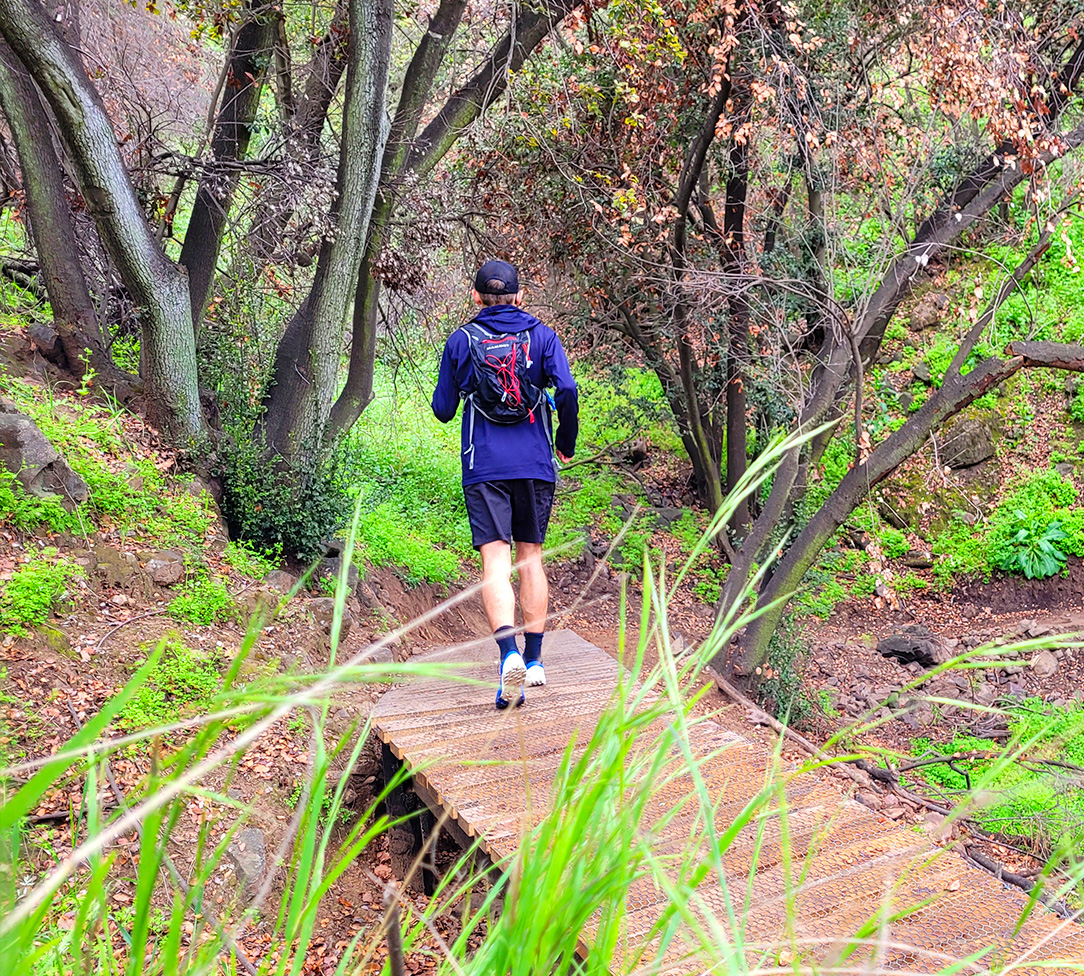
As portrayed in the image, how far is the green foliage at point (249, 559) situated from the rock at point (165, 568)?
42 centimetres

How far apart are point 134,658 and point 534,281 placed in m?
5.79

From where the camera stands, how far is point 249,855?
388cm

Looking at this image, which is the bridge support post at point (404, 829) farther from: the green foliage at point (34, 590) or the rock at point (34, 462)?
the rock at point (34, 462)

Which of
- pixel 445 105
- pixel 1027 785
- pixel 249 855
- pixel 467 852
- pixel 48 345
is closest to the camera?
pixel 467 852

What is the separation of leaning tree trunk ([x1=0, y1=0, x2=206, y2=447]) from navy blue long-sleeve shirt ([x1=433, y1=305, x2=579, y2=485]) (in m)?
2.54

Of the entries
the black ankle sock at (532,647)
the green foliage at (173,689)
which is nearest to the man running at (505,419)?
the black ankle sock at (532,647)

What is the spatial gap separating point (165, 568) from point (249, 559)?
0.78 meters

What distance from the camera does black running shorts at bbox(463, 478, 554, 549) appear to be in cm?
438

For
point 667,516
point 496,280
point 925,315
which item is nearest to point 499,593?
point 496,280

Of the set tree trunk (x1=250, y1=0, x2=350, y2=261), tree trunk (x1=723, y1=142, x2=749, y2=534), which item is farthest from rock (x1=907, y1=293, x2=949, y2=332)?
tree trunk (x1=250, y1=0, x2=350, y2=261)

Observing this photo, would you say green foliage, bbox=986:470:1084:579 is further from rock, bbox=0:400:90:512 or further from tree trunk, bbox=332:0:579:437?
rock, bbox=0:400:90:512

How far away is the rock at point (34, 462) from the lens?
4972 millimetres

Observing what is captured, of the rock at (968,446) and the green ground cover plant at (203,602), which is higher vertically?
the green ground cover plant at (203,602)

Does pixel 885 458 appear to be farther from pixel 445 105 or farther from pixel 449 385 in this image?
pixel 445 105
